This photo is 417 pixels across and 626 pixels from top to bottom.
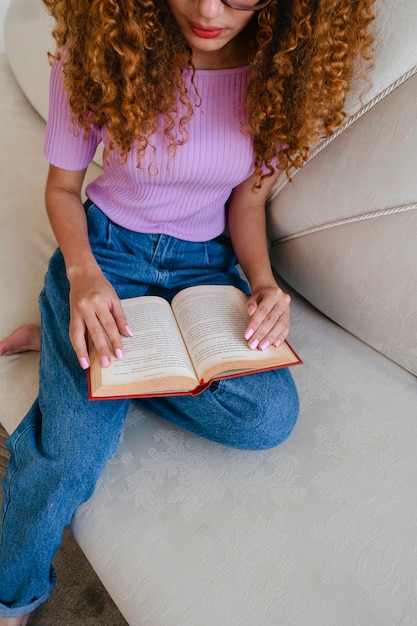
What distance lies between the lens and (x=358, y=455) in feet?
2.86

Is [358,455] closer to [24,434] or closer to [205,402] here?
→ [205,402]

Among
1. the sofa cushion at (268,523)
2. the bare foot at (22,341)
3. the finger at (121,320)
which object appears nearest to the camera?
the sofa cushion at (268,523)

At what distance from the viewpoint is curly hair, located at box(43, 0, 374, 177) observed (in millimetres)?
786

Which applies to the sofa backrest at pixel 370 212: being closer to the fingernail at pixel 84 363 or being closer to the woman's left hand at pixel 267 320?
the woman's left hand at pixel 267 320

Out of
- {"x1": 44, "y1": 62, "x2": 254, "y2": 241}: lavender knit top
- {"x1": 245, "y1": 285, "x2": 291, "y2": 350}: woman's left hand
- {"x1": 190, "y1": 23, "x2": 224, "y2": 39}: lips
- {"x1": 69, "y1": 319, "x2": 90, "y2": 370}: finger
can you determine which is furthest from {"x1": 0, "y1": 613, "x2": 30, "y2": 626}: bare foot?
{"x1": 190, "y1": 23, "x2": 224, "y2": 39}: lips

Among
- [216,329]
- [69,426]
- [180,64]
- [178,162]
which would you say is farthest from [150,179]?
[69,426]

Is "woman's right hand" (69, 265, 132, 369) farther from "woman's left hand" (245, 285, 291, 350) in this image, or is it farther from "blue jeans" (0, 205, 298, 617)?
"woman's left hand" (245, 285, 291, 350)

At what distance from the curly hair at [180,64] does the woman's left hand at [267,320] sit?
0.26 metres

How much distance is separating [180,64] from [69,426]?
0.59 metres

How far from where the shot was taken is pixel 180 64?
85 centimetres

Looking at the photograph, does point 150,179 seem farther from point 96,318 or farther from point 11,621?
point 11,621

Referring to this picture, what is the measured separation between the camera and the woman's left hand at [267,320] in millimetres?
827

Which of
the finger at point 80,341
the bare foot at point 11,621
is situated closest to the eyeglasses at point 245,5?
the finger at point 80,341

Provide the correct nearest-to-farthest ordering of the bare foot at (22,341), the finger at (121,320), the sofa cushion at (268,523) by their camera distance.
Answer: the sofa cushion at (268,523) → the finger at (121,320) → the bare foot at (22,341)
